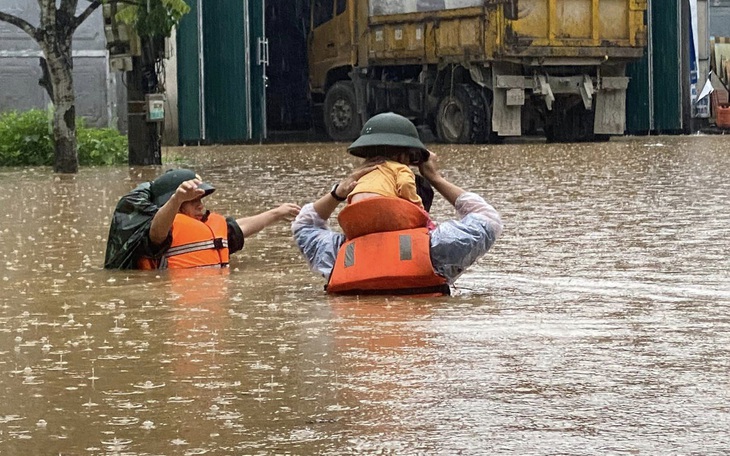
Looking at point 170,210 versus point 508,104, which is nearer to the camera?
point 170,210

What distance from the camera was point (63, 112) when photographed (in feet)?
63.8

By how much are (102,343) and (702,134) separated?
80.0ft

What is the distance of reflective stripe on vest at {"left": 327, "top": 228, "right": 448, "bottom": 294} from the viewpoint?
754cm

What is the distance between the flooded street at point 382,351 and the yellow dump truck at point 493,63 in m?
13.9

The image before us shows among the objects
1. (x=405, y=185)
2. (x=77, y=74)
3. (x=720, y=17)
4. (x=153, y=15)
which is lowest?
(x=405, y=185)

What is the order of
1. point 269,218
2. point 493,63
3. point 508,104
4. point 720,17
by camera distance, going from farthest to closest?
point 720,17
point 493,63
point 508,104
point 269,218

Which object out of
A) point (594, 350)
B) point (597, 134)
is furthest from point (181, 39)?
point (594, 350)

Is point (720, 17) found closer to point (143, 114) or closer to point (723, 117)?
point (723, 117)

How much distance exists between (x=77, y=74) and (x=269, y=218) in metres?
20.1

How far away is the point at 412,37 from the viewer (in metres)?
27.1

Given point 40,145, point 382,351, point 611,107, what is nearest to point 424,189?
point 382,351

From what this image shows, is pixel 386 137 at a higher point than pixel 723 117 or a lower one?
higher

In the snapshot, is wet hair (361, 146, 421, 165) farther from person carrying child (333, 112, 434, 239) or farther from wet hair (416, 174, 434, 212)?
wet hair (416, 174, 434, 212)

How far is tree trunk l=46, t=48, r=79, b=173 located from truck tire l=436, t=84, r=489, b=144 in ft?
27.1
